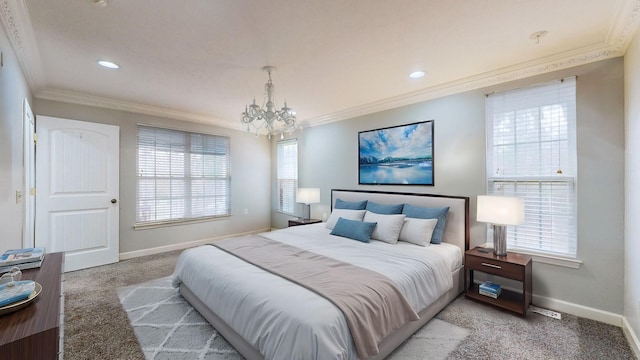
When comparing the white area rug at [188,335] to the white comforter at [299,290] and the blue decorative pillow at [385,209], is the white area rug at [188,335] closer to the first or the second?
the white comforter at [299,290]

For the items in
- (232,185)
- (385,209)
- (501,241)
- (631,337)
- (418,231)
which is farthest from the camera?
(232,185)

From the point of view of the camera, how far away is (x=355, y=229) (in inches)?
130

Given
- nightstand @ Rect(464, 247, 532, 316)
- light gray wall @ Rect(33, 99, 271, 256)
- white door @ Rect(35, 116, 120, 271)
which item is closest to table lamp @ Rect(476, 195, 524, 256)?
nightstand @ Rect(464, 247, 532, 316)

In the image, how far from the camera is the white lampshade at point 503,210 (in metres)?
2.59

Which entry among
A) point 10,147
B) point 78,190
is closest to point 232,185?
point 78,190

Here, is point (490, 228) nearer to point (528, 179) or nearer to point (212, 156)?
point (528, 179)

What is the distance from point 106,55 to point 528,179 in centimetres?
441

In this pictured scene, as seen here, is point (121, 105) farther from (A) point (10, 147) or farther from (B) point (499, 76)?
(B) point (499, 76)

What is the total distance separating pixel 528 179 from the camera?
2.82 m

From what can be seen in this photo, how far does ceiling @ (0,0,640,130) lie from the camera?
189 cm

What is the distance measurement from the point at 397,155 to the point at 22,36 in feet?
13.2

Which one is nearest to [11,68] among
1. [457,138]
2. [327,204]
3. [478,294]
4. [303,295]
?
[303,295]

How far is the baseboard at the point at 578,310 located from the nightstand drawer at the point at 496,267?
577 millimetres

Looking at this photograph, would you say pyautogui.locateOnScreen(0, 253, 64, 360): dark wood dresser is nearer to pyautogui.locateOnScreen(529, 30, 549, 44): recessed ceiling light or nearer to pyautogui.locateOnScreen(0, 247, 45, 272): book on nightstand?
pyautogui.locateOnScreen(0, 247, 45, 272): book on nightstand
